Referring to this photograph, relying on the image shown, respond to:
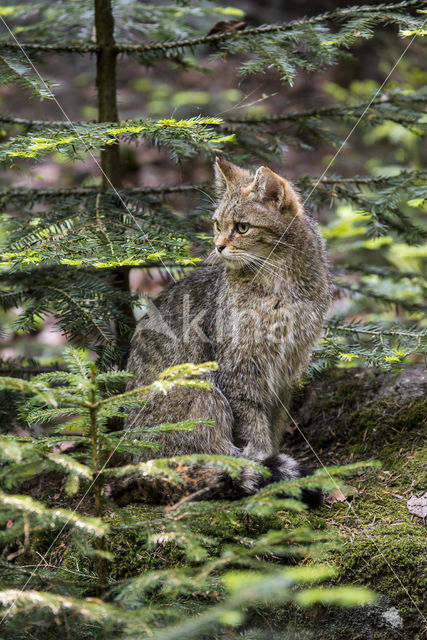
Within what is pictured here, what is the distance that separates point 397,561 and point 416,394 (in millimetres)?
1514

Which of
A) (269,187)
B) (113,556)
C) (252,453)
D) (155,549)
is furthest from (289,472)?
(269,187)

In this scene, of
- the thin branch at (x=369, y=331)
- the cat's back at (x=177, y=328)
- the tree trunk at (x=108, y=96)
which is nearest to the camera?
the cat's back at (x=177, y=328)

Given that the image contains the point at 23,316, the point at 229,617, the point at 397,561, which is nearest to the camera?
the point at 229,617

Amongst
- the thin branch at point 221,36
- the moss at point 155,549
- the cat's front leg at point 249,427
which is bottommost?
the moss at point 155,549

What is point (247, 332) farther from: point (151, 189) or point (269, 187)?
point (151, 189)

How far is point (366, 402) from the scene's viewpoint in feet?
13.0

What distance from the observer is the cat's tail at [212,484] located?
115 inches

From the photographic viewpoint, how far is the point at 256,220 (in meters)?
3.39

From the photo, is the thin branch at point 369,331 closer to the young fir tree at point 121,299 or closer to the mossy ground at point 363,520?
the young fir tree at point 121,299

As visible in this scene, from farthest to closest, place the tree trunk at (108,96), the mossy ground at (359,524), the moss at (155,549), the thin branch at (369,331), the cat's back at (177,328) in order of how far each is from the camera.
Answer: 1. the tree trunk at (108,96)
2. the thin branch at (369,331)
3. the cat's back at (177,328)
4. the moss at (155,549)
5. the mossy ground at (359,524)

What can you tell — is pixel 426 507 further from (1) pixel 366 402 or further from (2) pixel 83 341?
(2) pixel 83 341

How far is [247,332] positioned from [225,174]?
1.01 m

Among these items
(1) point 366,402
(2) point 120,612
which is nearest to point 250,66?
(1) point 366,402


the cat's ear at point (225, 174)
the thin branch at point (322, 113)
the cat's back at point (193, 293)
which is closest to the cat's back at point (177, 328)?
the cat's back at point (193, 293)
